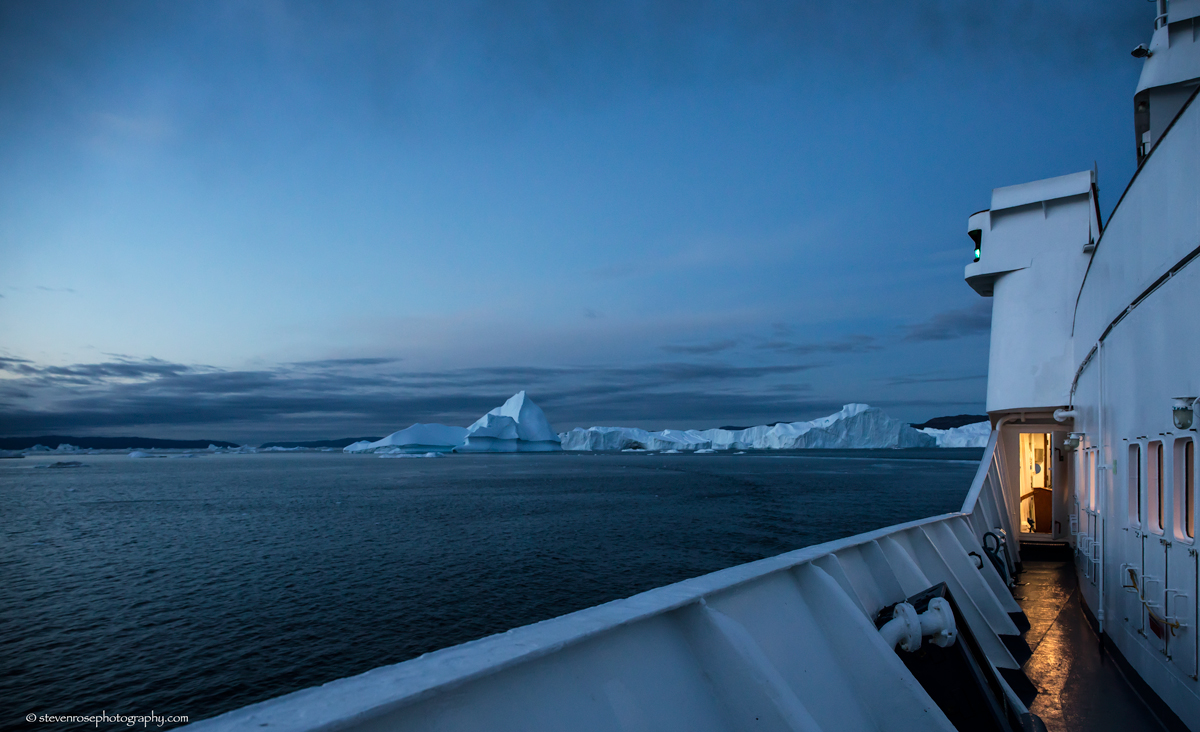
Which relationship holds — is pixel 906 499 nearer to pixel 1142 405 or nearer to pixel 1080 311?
pixel 1080 311

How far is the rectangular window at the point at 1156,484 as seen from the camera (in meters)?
4.29

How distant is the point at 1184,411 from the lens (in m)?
3.37

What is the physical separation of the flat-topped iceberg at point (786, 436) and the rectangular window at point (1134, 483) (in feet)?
374

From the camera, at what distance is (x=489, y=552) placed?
59.6 ft

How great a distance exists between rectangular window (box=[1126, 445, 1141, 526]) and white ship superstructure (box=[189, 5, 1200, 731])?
0.08ft

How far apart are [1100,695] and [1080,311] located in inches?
212

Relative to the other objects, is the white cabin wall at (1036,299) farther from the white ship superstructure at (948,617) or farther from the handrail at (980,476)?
the white ship superstructure at (948,617)

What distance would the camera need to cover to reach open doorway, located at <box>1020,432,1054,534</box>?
13.1 meters

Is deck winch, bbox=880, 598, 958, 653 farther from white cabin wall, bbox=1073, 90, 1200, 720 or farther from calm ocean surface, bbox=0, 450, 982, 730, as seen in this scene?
calm ocean surface, bbox=0, 450, 982, 730

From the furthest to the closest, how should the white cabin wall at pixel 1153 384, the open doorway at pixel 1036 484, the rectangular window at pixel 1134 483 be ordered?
the open doorway at pixel 1036 484
the rectangular window at pixel 1134 483
the white cabin wall at pixel 1153 384

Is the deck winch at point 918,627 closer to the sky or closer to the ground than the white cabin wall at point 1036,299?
closer to the ground

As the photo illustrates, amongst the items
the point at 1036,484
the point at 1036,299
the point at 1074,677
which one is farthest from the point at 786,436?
the point at 1074,677

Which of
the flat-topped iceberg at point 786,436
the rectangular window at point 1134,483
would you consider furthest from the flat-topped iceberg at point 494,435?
the rectangular window at point 1134,483

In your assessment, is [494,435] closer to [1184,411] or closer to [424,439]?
[424,439]
